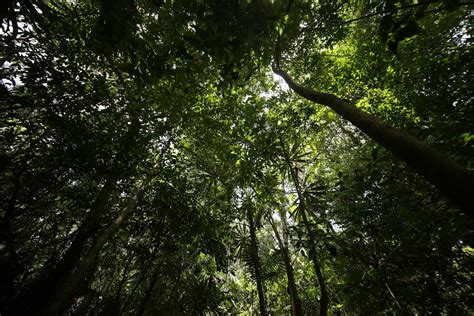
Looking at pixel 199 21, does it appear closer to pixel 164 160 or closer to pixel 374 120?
pixel 374 120

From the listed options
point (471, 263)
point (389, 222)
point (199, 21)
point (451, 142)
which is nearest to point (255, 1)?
point (199, 21)

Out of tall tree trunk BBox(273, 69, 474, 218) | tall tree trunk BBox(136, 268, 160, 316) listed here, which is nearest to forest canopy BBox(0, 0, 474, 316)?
tall tree trunk BBox(273, 69, 474, 218)

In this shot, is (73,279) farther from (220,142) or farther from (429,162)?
(429,162)

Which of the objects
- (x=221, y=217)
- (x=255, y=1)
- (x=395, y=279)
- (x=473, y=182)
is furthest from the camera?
(x=221, y=217)

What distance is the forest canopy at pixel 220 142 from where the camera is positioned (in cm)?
252

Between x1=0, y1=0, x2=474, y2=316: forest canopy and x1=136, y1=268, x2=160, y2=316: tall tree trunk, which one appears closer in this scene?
x1=0, y1=0, x2=474, y2=316: forest canopy

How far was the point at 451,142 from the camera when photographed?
2.51 metres

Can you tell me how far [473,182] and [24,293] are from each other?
283 inches

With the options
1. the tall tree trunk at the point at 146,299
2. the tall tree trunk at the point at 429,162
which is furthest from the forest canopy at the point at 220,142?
the tall tree trunk at the point at 146,299

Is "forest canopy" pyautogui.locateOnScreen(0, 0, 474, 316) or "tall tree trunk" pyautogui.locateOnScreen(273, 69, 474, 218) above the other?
"forest canopy" pyautogui.locateOnScreen(0, 0, 474, 316)

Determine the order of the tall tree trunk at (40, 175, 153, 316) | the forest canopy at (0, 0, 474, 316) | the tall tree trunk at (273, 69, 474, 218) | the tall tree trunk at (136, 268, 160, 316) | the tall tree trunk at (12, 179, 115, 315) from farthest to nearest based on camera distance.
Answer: the tall tree trunk at (136, 268, 160, 316), the tall tree trunk at (12, 179, 115, 315), the tall tree trunk at (40, 175, 153, 316), the forest canopy at (0, 0, 474, 316), the tall tree trunk at (273, 69, 474, 218)

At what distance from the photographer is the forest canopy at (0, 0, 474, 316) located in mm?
2516

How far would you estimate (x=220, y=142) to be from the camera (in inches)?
209

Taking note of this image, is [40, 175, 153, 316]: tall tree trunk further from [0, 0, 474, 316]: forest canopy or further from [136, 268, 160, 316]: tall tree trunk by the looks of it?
[136, 268, 160, 316]: tall tree trunk
